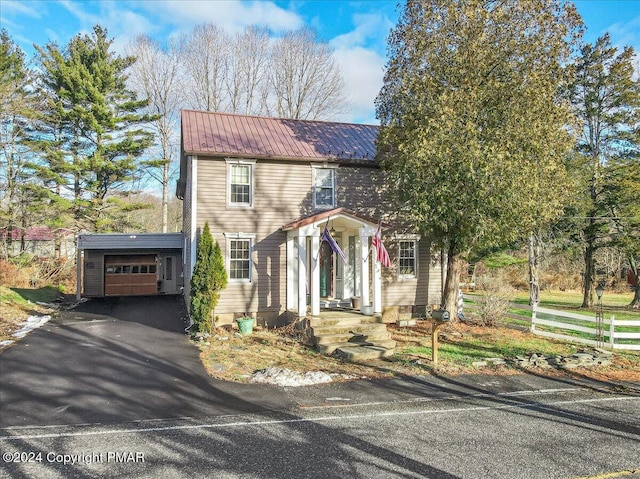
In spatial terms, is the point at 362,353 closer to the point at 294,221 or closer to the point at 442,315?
the point at 442,315

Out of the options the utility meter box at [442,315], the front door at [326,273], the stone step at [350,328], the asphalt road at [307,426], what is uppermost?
the front door at [326,273]

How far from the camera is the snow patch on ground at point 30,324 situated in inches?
485

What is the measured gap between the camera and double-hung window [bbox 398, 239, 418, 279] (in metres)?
15.4

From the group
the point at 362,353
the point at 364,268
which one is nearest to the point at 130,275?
the point at 364,268

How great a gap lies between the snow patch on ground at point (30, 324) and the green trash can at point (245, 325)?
5942 millimetres

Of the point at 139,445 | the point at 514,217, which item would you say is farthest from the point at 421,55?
the point at 139,445

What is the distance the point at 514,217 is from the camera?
1180cm

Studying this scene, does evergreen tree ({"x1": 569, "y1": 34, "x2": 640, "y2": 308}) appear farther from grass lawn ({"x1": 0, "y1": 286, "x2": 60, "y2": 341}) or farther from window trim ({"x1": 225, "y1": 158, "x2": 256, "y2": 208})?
grass lawn ({"x1": 0, "y1": 286, "x2": 60, "y2": 341})

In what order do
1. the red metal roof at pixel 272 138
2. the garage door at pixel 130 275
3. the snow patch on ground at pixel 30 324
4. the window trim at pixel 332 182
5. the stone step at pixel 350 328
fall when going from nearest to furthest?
the stone step at pixel 350 328 → the snow patch on ground at pixel 30 324 → the red metal roof at pixel 272 138 → the window trim at pixel 332 182 → the garage door at pixel 130 275

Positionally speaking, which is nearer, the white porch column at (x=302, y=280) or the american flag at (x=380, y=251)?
the american flag at (x=380, y=251)

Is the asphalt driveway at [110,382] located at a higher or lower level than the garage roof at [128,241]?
lower

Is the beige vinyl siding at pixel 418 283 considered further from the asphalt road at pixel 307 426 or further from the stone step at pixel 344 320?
the asphalt road at pixel 307 426

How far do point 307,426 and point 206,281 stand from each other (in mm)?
7189

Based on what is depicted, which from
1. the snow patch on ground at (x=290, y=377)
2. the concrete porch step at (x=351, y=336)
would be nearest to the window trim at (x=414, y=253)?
the concrete porch step at (x=351, y=336)
